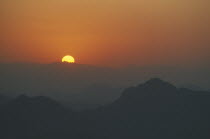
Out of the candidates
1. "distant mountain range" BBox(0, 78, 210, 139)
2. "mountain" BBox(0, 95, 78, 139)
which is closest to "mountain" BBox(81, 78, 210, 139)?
"distant mountain range" BBox(0, 78, 210, 139)

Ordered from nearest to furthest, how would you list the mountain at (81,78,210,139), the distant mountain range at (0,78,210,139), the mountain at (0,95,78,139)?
the mountain at (0,95,78,139) < the distant mountain range at (0,78,210,139) < the mountain at (81,78,210,139)

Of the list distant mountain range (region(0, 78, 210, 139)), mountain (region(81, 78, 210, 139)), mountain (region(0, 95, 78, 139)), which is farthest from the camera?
mountain (region(81, 78, 210, 139))

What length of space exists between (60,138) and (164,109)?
42.7 m

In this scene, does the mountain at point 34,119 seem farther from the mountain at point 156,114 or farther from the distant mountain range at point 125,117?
the mountain at point 156,114

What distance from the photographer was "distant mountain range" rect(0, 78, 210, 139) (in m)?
93.8

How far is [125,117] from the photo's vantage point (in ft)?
382

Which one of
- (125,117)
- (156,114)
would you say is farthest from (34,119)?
(156,114)

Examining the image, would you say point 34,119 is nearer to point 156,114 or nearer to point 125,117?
point 125,117

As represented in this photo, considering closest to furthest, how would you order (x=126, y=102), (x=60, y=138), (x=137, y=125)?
(x=60, y=138) → (x=137, y=125) → (x=126, y=102)

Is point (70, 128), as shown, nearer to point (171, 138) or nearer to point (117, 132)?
point (117, 132)

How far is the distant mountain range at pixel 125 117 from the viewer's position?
93.8m

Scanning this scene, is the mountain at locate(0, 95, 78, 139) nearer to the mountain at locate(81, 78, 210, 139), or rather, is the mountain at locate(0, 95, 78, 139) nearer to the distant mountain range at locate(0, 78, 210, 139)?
the distant mountain range at locate(0, 78, 210, 139)

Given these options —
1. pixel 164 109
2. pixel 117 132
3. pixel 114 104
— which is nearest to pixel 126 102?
pixel 114 104

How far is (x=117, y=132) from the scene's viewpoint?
105000 mm
